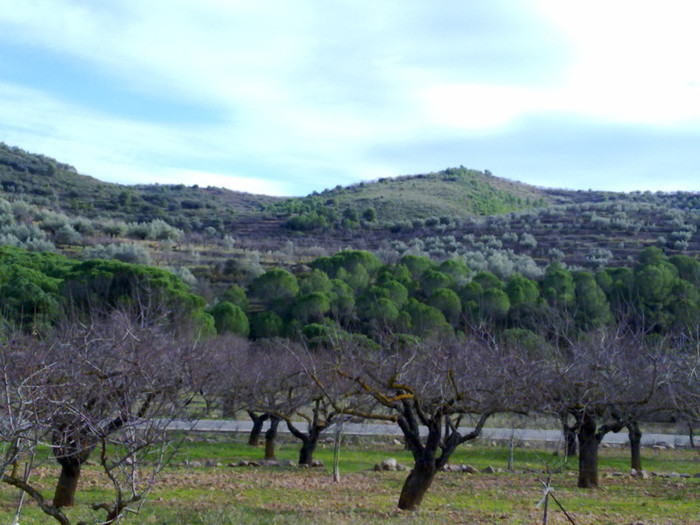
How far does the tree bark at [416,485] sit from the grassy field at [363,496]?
8.8 inches

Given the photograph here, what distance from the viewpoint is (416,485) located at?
36.2 ft

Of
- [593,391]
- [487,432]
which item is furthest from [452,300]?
[593,391]

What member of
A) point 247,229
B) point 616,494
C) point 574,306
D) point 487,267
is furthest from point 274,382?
point 247,229

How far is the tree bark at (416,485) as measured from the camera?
10922 mm

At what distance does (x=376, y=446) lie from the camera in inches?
955

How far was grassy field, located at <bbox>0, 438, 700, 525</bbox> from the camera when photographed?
10.5m

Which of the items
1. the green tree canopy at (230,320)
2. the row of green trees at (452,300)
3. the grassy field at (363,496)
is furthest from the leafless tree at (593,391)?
the green tree canopy at (230,320)

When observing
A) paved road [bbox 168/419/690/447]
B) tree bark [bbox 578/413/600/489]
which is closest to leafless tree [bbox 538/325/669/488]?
tree bark [bbox 578/413/600/489]

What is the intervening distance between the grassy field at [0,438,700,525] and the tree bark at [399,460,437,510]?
0.73ft

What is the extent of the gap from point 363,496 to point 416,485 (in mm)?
2620

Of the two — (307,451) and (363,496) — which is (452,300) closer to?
(307,451)

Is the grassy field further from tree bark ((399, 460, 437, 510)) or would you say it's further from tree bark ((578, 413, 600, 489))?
tree bark ((578, 413, 600, 489))

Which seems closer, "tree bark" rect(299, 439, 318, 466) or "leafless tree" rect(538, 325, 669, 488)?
"leafless tree" rect(538, 325, 669, 488)

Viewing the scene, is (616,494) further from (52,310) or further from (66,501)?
(52,310)
